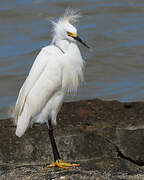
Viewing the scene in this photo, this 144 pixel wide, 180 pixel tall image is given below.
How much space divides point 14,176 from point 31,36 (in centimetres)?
983

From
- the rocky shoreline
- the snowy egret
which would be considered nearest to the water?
the rocky shoreline

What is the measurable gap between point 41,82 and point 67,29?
0.61 m

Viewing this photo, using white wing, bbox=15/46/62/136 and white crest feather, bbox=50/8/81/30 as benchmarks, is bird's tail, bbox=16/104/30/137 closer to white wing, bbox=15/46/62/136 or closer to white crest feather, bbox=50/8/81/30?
white wing, bbox=15/46/62/136

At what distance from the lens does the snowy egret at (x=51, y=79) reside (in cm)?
510

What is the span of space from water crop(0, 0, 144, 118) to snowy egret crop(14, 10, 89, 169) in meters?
A: 4.70

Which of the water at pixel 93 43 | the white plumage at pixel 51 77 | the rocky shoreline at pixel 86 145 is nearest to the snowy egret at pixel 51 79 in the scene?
the white plumage at pixel 51 77

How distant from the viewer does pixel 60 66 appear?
5.16m

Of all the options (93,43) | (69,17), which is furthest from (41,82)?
(93,43)

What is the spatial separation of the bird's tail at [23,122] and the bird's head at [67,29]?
31.9 inches

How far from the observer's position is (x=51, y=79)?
5.17 metres

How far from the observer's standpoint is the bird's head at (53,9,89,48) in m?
4.98

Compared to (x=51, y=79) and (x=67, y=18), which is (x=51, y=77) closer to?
(x=51, y=79)

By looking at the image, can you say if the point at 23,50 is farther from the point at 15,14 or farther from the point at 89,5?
the point at 89,5

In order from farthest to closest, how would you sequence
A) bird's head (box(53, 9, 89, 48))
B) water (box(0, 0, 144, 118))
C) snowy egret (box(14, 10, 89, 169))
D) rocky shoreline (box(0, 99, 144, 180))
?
water (box(0, 0, 144, 118)) < rocky shoreline (box(0, 99, 144, 180)) < snowy egret (box(14, 10, 89, 169)) < bird's head (box(53, 9, 89, 48))
